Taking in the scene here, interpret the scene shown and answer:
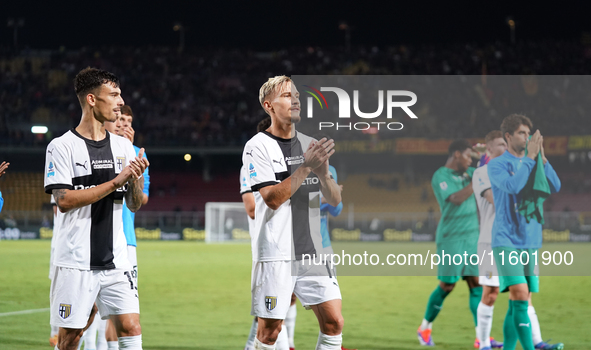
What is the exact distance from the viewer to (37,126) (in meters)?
39.9

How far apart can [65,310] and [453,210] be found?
15.8ft

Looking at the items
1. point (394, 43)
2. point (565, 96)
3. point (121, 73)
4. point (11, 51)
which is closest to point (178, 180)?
point (121, 73)

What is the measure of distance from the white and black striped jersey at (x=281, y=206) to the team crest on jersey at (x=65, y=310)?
1267 millimetres

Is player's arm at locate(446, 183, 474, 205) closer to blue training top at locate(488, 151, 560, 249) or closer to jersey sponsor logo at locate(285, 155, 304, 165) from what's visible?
blue training top at locate(488, 151, 560, 249)

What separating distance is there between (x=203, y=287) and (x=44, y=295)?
3041mm

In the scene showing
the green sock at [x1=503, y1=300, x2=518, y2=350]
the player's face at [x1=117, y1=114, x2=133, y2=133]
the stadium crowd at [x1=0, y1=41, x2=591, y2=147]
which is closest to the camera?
the green sock at [x1=503, y1=300, x2=518, y2=350]

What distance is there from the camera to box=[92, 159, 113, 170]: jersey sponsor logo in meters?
4.25

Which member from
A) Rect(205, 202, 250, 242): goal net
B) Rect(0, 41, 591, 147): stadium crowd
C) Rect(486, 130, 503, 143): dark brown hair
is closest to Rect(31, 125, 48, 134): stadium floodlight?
Rect(0, 41, 591, 147): stadium crowd

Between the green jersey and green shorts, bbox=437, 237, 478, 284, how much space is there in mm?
70

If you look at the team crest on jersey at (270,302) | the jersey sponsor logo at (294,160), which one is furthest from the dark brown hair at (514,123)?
the team crest on jersey at (270,302)

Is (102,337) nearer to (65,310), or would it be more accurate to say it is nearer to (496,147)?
(65,310)

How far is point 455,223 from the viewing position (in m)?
7.67

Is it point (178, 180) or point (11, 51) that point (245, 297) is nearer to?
point (178, 180)

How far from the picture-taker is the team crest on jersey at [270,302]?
4539 millimetres
